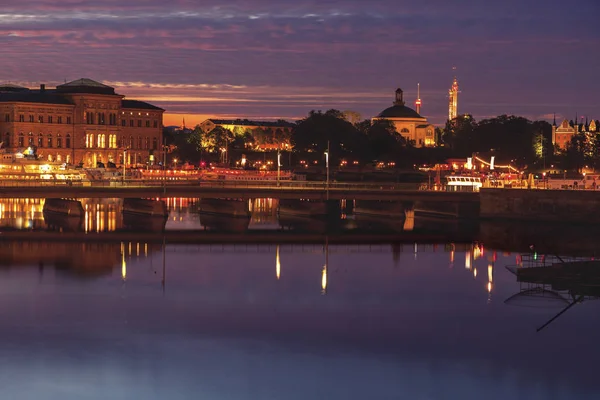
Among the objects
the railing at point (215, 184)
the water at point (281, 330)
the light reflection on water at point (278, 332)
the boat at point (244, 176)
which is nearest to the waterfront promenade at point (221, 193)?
the railing at point (215, 184)

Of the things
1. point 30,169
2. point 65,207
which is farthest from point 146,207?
point 30,169

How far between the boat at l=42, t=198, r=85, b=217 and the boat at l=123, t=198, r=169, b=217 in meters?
4.61

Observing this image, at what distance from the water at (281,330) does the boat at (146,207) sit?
31938 millimetres

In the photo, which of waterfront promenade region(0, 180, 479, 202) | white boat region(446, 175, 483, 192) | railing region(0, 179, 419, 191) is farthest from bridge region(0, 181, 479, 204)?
A: railing region(0, 179, 419, 191)

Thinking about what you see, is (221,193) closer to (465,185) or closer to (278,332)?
(465,185)

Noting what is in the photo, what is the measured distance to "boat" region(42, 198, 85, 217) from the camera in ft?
363

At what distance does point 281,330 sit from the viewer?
52.1m

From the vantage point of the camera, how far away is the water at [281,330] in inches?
1695

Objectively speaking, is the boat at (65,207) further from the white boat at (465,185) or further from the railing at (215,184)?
the white boat at (465,185)

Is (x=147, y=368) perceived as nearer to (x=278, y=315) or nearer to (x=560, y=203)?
(x=278, y=315)

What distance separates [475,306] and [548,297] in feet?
12.1

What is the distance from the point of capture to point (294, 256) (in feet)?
258

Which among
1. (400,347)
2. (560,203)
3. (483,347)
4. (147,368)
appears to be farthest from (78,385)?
(560,203)

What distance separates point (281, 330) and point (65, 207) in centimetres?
6318
